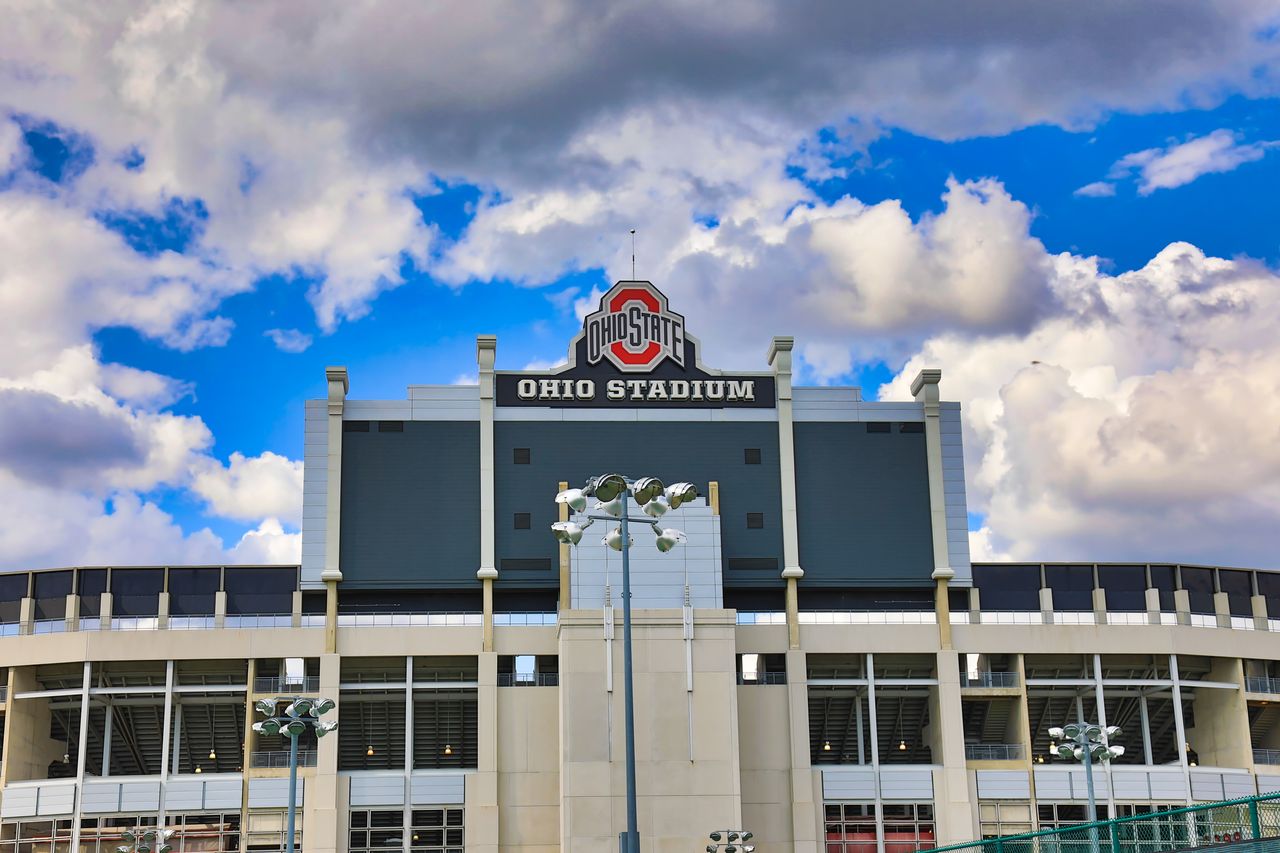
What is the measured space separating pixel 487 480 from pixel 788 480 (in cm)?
1611

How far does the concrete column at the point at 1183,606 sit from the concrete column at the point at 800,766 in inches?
834

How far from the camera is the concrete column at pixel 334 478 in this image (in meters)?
78.1

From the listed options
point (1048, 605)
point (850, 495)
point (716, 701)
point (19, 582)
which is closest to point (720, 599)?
point (716, 701)

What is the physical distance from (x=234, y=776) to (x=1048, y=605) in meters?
43.2

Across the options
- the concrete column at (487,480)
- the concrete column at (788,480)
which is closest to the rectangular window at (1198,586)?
the concrete column at (788,480)

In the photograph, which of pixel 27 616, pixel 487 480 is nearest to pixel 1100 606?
pixel 487 480

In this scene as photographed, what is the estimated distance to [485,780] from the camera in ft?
243

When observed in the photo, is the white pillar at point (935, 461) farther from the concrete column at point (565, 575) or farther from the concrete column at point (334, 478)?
the concrete column at point (334, 478)

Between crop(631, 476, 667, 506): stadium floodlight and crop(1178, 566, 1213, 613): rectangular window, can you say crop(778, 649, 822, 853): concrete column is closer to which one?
crop(1178, 566, 1213, 613): rectangular window

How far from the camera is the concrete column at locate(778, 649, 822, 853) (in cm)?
7425

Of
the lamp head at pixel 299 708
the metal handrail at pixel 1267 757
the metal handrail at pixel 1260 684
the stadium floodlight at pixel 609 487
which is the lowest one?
the metal handrail at pixel 1267 757

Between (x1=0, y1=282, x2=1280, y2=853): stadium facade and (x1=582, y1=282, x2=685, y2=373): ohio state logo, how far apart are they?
0.42ft

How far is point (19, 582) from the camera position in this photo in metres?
79.4

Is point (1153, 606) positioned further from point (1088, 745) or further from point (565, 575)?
point (565, 575)
